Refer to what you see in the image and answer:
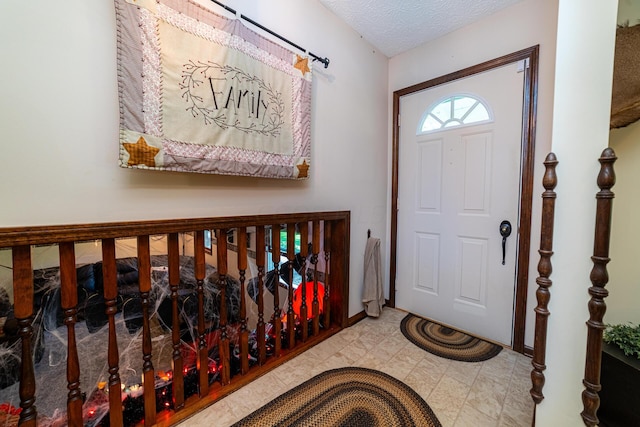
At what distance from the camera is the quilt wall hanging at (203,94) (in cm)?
105

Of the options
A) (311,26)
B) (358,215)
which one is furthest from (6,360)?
(311,26)

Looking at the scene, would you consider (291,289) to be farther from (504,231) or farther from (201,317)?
(504,231)

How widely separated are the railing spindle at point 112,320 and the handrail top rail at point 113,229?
61 millimetres

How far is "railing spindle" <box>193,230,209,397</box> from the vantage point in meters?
1.28

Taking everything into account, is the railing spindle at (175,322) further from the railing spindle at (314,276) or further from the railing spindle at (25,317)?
the railing spindle at (314,276)

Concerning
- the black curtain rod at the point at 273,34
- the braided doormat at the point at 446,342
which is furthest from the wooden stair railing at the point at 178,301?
the black curtain rod at the point at 273,34

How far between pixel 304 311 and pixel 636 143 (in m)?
2.17

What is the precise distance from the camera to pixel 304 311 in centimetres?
185

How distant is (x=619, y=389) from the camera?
1.09 metres

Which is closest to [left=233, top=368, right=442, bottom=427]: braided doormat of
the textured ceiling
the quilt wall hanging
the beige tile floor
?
the beige tile floor

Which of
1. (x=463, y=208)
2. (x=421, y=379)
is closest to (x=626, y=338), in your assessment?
(x=421, y=379)

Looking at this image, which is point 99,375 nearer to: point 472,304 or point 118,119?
point 118,119

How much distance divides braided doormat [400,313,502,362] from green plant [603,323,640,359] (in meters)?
0.73

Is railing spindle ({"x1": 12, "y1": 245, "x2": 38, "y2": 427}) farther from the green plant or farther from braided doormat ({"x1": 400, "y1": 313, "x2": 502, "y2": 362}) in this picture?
the green plant
